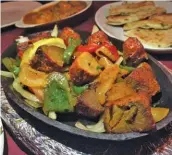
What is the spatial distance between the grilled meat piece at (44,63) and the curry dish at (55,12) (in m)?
0.86

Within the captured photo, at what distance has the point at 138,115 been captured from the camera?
1196mm

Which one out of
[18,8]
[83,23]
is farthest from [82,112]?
[18,8]

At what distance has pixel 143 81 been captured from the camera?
139 centimetres

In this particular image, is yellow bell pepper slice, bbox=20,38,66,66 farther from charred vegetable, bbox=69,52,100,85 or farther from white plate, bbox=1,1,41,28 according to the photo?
white plate, bbox=1,1,41,28

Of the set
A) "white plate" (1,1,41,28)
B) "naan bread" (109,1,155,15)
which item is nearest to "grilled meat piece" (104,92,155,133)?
"naan bread" (109,1,155,15)

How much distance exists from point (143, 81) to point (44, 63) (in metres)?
0.44

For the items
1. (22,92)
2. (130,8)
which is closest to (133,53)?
(22,92)

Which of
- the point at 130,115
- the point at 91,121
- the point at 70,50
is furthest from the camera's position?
the point at 70,50

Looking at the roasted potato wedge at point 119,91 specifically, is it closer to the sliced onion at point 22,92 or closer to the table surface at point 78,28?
the sliced onion at point 22,92

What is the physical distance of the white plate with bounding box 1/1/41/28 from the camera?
2498 mm

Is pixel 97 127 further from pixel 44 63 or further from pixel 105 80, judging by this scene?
pixel 44 63

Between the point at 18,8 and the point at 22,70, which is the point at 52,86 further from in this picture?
the point at 18,8

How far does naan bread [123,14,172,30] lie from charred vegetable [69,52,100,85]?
2.44 feet

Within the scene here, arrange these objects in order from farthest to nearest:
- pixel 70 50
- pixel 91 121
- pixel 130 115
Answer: pixel 70 50, pixel 91 121, pixel 130 115
